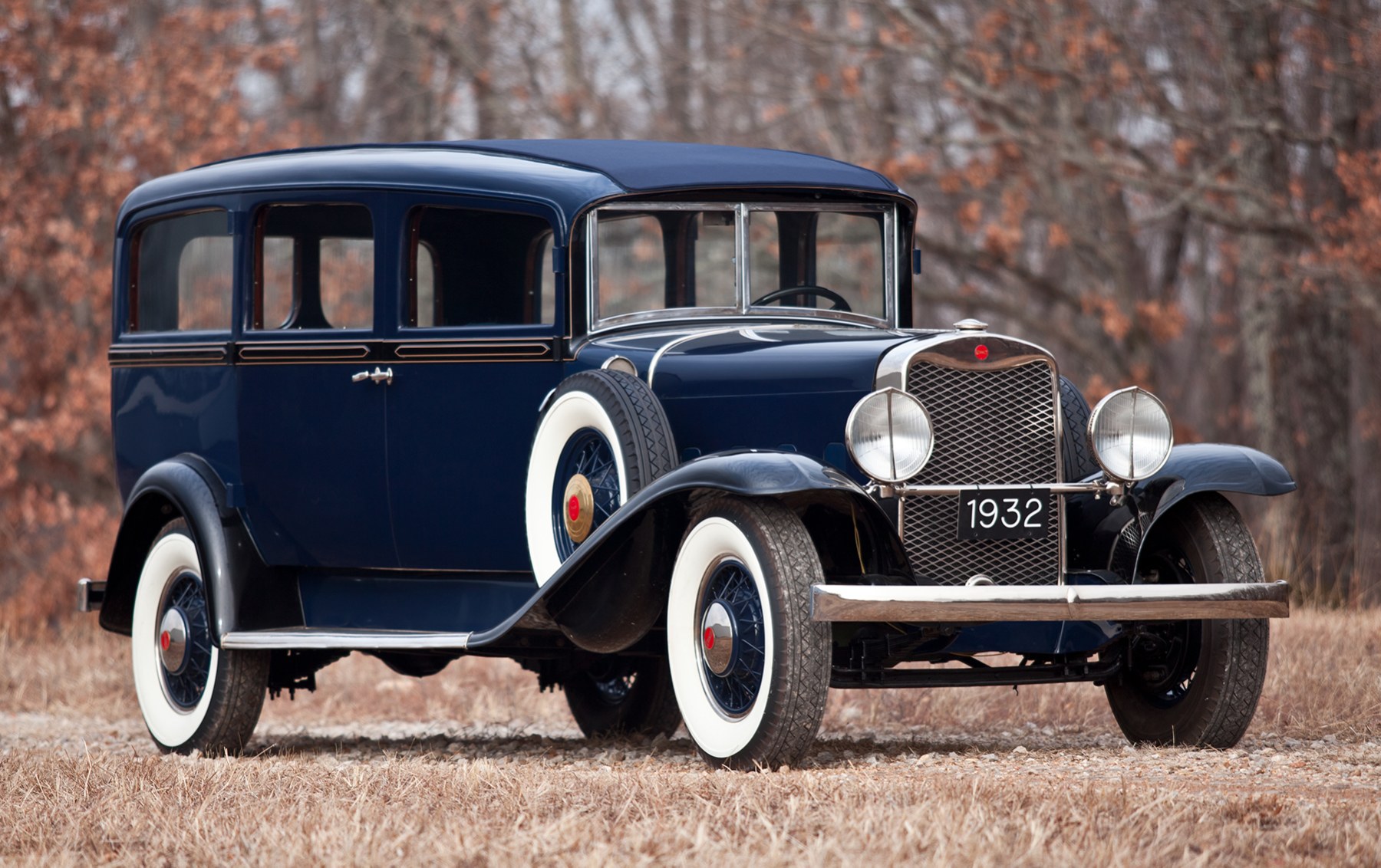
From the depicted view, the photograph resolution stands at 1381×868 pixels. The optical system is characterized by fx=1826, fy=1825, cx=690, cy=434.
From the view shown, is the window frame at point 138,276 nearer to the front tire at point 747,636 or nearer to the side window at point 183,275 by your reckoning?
the side window at point 183,275

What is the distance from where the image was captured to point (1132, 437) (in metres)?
5.88

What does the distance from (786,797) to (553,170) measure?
2.94 m

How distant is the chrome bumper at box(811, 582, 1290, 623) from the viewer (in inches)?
201

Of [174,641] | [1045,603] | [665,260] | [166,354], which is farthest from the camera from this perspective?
[166,354]

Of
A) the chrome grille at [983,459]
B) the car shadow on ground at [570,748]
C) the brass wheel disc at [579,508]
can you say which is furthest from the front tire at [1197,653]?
the brass wheel disc at [579,508]

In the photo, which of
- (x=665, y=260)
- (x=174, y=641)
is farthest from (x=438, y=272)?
(x=174, y=641)

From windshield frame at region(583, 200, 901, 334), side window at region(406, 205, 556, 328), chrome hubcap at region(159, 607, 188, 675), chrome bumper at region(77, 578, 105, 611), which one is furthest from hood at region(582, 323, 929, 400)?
chrome bumper at region(77, 578, 105, 611)

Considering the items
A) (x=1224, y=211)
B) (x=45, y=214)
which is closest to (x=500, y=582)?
(x=1224, y=211)

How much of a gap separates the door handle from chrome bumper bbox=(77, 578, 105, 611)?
1.67 metres

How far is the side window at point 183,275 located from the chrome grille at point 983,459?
3109 millimetres

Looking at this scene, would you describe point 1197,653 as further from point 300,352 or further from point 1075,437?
point 300,352

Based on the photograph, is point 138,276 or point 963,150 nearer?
point 138,276

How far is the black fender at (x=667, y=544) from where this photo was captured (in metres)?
5.30

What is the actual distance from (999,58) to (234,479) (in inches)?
316
